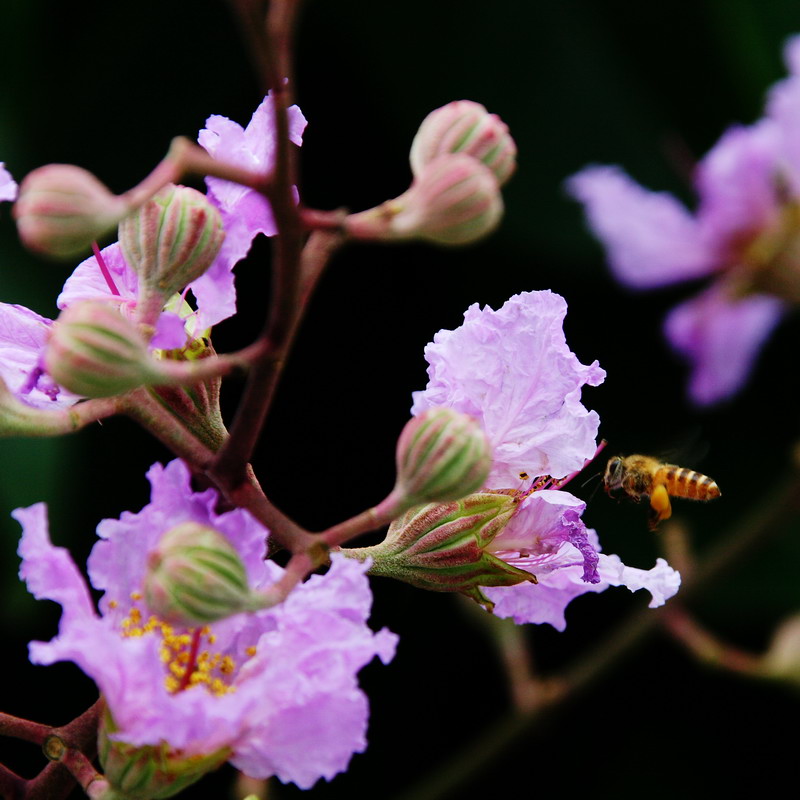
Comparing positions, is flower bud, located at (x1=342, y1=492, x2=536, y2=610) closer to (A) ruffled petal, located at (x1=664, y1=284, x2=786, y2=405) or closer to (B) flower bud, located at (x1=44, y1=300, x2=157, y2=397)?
(B) flower bud, located at (x1=44, y1=300, x2=157, y2=397)

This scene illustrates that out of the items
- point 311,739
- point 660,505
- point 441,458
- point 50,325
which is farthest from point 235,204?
point 660,505

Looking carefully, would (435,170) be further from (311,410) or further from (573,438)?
(311,410)

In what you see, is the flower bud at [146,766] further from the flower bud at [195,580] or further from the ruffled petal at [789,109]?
the ruffled petal at [789,109]

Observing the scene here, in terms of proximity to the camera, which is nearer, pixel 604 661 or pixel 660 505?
pixel 660 505

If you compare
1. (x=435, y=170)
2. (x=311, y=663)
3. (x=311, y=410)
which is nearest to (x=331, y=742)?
(x=311, y=663)

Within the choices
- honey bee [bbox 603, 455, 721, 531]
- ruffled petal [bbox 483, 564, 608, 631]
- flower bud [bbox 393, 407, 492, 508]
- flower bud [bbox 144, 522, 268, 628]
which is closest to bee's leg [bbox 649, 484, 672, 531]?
honey bee [bbox 603, 455, 721, 531]

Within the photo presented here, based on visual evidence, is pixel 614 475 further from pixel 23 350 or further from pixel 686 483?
pixel 23 350

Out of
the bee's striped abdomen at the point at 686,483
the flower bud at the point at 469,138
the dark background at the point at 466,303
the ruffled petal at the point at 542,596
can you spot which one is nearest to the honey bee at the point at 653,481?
the bee's striped abdomen at the point at 686,483

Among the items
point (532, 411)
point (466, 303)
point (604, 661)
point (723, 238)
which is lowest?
point (604, 661)
